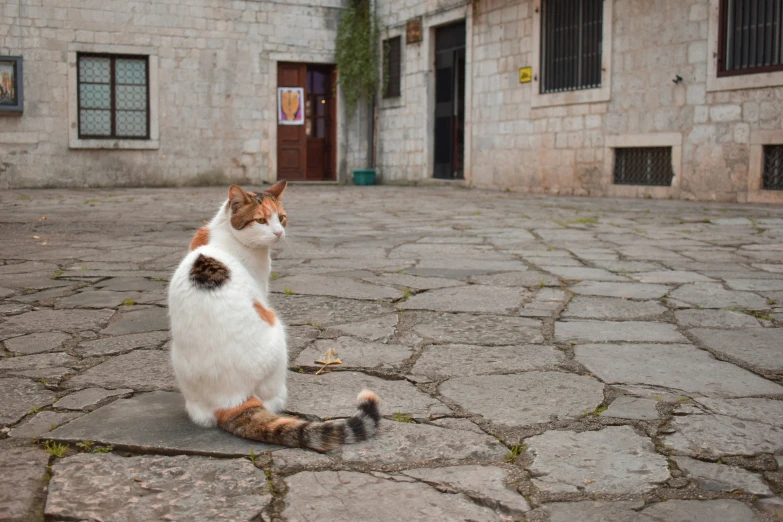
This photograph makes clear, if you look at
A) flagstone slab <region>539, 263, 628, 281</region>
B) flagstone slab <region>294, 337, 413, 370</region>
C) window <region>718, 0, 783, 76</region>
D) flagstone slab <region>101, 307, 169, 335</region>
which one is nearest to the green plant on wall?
window <region>718, 0, 783, 76</region>

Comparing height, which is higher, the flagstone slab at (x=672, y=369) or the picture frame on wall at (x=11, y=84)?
the picture frame on wall at (x=11, y=84)

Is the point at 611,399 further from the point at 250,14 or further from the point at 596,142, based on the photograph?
the point at 250,14

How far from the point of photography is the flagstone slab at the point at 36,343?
293 centimetres

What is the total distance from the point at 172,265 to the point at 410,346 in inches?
95.9

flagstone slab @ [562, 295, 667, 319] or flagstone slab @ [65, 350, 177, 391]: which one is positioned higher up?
flagstone slab @ [562, 295, 667, 319]

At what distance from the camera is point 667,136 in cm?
1113

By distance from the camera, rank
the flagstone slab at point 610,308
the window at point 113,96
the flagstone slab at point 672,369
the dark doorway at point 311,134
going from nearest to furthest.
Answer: the flagstone slab at point 672,369 → the flagstone slab at point 610,308 → the window at point 113,96 → the dark doorway at point 311,134

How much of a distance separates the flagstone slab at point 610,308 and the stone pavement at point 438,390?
0.07ft

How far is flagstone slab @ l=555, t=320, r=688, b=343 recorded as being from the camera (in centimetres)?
310

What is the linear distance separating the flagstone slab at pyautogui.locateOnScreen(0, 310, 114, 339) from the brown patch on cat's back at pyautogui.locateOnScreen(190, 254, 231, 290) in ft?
4.51

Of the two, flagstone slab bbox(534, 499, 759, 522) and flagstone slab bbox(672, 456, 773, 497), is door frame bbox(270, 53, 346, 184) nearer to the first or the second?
flagstone slab bbox(672, 456, 773, 497)

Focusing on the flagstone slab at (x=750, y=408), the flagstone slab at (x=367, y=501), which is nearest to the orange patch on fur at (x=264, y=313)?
the flagstone slab at (x=367, y=501)

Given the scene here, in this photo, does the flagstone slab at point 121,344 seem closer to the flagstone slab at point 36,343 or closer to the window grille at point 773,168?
the flagstone slab at point 36,343

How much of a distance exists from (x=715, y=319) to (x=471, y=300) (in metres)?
1.08
